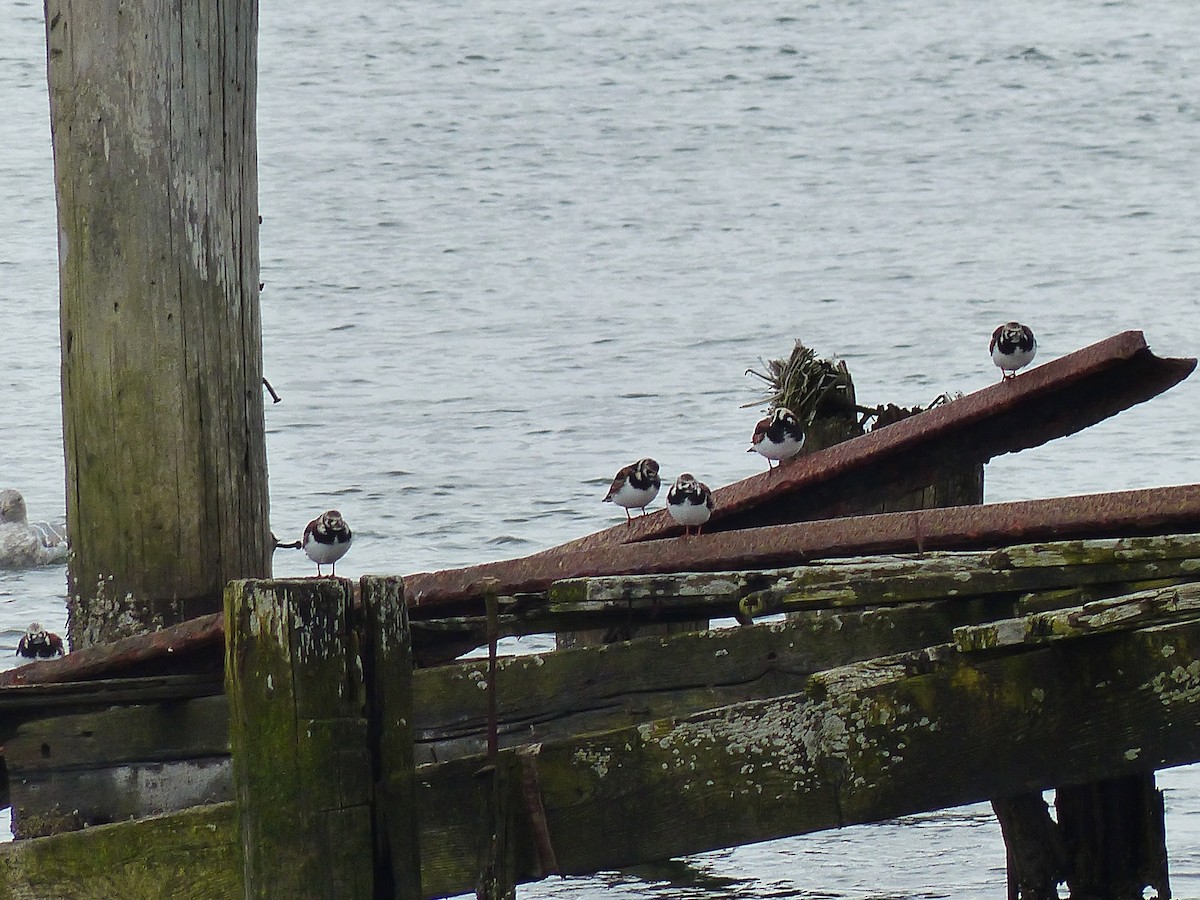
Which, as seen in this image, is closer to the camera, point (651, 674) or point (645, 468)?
point (651, 674)

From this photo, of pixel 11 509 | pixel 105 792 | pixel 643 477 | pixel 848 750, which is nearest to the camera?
pixel 848 750

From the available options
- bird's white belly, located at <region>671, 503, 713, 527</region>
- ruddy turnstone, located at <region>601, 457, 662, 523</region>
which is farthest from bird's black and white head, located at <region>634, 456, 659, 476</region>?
bird's white belly, located at <region>671, 503, 713, 527</region>

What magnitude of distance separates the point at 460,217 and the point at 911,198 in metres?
8.23

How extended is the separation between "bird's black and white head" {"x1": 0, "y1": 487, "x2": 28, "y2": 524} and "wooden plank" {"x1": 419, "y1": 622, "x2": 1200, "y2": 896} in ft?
42.1

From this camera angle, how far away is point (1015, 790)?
4023 millimetres

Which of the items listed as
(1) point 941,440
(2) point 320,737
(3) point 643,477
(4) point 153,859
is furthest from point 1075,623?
(3) point 643,477

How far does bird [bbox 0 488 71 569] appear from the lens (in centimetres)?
1584

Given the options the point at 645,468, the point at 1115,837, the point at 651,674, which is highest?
the point at 645,468

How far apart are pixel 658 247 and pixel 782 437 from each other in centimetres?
2330

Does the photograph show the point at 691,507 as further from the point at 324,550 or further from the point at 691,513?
the point at 324,550

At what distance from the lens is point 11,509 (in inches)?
634

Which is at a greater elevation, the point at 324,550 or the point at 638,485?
the point at 638,485

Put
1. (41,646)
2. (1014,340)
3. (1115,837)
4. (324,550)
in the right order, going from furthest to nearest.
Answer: (41,646)
(1014,340)
(324,550)
(1115,837)

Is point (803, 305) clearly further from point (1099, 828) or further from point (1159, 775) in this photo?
point (1099, 828)
